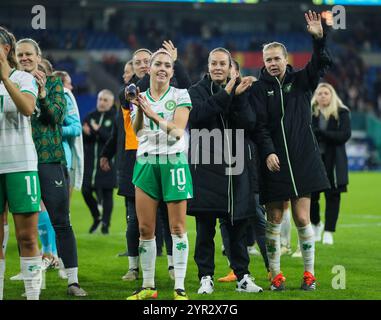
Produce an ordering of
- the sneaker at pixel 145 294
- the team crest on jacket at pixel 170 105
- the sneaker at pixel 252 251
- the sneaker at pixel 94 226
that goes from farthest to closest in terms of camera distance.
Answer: the sneaker at pixel 94 226 → the sneaker at pixel 252 251 → the sneaker at pixel 145 294 → the team crest on jacket at pixel 170 105

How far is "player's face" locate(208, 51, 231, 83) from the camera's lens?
23.8 ft

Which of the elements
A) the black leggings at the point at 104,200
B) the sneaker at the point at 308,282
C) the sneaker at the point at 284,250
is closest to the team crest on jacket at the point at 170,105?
the sneaker at the point at 308,282

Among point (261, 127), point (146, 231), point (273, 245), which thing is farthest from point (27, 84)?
point (273, 245)

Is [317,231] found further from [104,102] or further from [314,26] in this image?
[314,26]

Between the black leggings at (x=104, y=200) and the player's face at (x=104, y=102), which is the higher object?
the player's face at (x=104, y=102)

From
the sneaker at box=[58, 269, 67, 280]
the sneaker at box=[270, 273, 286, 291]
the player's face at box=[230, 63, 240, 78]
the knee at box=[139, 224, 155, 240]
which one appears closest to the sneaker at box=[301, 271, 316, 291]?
the sneaker at box=[270, 273, 286, 291]

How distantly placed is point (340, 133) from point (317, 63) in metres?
3.63

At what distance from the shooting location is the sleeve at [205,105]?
702 cm

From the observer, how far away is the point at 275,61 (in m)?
7.52

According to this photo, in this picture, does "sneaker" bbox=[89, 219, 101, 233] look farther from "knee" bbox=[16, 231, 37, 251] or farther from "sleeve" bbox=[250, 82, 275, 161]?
"knee" bbox=[16, 231, 37, 251]

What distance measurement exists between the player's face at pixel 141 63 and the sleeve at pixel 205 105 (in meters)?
1.21

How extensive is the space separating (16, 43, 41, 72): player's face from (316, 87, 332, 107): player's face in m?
5.05

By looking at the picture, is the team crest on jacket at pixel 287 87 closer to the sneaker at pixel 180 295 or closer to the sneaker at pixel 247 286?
the sneaker at pixel 247 286

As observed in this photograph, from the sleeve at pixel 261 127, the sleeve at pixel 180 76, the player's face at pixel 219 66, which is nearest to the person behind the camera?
the player's face at pixel 219 66
